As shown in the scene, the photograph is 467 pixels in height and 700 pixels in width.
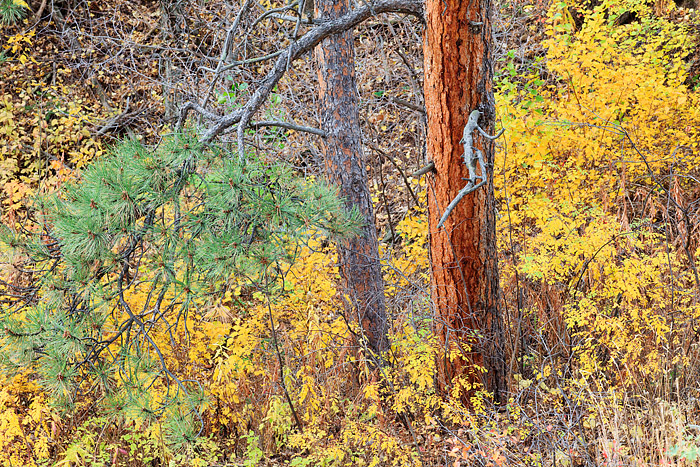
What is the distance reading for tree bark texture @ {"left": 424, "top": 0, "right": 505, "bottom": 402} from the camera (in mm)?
3229

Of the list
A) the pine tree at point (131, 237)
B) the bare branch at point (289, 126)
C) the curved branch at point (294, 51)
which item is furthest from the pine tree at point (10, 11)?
the pine tree at point (131, 237)

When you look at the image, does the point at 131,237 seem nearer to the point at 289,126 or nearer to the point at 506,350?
the point at 289,126

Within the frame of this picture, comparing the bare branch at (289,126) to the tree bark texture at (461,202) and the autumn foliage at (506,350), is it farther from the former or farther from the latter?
the tree bark texture at (461,202)

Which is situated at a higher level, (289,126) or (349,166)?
(289,126)

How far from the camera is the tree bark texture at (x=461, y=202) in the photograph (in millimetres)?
3229

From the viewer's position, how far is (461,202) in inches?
136

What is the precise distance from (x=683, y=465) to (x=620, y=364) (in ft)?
3.66

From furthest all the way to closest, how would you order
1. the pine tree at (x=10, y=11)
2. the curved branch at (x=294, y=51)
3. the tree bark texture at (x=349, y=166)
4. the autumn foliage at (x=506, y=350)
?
1. the pine tree at (x=10, y=11)
2. the tree bark texture at (x=349, y=166)
3. the autumn foliage at (x=506, y=350)
4. the curved branch at (x=294, y=51)

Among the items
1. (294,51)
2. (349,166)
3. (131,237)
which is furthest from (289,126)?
(131,237)

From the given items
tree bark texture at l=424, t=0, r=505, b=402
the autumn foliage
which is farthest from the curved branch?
the autumn foliage

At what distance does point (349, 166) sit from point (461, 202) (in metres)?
1.08

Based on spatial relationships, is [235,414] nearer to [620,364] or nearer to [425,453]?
[425,453]

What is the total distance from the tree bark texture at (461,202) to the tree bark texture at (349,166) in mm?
667

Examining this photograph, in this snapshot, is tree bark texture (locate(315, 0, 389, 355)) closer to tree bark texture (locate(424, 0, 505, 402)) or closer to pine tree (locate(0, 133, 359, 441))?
tree bark texture (locate(424, 0, 505, 402))
